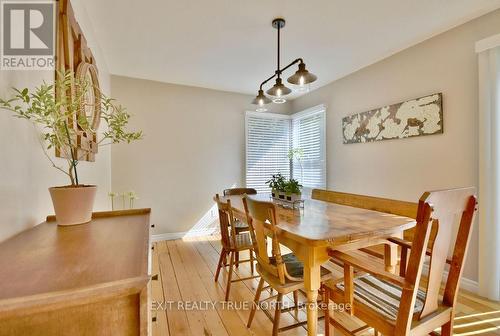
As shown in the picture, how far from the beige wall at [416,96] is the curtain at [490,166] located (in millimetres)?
83

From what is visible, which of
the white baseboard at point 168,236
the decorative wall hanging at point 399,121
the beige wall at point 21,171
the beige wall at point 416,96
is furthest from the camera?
the white baseboard at point 168,236

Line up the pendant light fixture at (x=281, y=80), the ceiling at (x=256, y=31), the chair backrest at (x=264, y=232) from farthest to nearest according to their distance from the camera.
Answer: the ceiling at (x=256, y=31) → the pendant light fixture at (x=281, y=80) → the chair backrest at (x=264, y=232)

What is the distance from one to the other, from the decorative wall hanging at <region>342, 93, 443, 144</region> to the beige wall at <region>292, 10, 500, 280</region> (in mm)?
67

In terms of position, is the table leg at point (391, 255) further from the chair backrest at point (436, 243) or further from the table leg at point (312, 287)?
the table leg at point (312, 287)

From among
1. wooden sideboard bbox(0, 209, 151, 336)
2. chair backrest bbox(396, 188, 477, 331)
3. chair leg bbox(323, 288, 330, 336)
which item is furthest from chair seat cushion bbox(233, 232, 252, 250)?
wooden sideboard bbox(0, 209, 151, 336)

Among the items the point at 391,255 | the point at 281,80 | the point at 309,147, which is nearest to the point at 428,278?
the point at 391,255

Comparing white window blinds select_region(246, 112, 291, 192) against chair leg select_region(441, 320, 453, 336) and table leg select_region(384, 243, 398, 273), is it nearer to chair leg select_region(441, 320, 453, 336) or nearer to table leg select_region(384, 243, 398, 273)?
table leg select_region(384, 243, 398, 273)

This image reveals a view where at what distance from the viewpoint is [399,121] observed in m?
2.72

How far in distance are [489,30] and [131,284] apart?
3159 mm

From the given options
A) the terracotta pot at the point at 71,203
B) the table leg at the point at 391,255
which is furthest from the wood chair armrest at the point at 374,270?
the terracotta pot at the point at 71,203

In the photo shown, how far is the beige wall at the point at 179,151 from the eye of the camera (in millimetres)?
3535

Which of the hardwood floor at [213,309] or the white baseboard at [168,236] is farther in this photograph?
the white baseboard at [168,236]

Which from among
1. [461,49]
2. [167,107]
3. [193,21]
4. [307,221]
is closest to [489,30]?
[461,49]

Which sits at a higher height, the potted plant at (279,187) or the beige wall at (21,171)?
the beige wall at (21,171)
